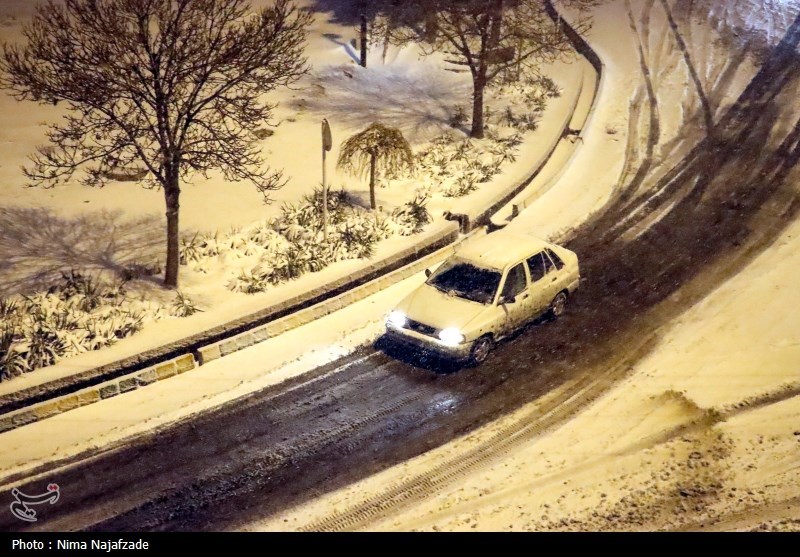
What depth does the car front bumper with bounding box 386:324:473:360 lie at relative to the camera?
37.8 ft

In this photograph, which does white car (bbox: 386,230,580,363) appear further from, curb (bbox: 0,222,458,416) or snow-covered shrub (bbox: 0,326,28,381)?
snow-covered shrub (bbox: 0,326,28,381)

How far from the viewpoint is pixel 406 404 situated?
36.4 feet

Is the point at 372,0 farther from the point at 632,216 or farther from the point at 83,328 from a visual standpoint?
the point at 83,328

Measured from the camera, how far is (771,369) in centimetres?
1163

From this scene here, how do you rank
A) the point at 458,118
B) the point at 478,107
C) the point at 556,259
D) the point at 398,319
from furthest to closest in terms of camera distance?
the point at 458,118 → the point at 478,107 → the point at 556,259 → the point at 398,319

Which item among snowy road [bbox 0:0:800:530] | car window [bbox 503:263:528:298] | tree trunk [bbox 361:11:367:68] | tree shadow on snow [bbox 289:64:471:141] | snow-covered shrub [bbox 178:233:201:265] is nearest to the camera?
snowy road [bbox 0:0:800:530]

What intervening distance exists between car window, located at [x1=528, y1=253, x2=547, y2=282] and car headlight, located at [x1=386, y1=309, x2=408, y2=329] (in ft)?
7.31

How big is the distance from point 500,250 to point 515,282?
662 mm

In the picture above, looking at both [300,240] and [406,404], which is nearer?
[406,404]

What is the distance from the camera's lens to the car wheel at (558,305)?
13.1 meters

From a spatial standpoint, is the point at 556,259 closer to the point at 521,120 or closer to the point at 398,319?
the point at 398,319

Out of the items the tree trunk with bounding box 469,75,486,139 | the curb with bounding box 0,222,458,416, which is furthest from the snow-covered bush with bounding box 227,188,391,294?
the tree trunk with bounding box 469,75,486,139

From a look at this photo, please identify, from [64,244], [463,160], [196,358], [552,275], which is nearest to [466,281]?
[552,275]

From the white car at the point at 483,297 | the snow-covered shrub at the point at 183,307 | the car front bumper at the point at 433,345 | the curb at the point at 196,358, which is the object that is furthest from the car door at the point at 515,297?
the snow-covered shrub at the point at 183,307
